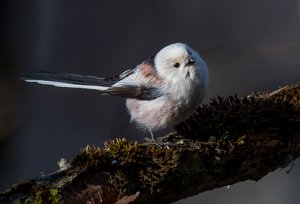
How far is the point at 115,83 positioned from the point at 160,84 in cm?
22

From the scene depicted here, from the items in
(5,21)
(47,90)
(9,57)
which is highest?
(5,21)

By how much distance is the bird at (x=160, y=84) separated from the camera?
2.21 m

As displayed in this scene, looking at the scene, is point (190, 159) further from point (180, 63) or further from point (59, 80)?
point (59, 80)

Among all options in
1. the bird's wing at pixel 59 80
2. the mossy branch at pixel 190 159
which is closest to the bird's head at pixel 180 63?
the mossy branch at pixel 190 159

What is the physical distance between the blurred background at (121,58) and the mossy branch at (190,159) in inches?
67.5

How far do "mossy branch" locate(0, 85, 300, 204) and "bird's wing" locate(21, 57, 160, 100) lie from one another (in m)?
0.26

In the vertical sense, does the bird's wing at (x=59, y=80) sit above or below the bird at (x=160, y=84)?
above

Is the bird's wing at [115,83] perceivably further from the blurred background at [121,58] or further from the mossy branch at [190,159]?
the blurred background at [121,58]

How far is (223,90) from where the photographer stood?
3.96 m

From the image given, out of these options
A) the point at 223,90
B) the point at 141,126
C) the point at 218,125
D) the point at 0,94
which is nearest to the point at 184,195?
the point at 218,125

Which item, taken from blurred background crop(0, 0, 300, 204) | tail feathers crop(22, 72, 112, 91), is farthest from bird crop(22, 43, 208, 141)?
blurred background crop(0, 0, 300, 204)

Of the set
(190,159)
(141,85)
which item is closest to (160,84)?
(141,85)

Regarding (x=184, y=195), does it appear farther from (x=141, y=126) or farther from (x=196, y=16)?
(x=196, y=16)

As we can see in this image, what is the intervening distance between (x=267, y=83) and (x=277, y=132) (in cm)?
192
